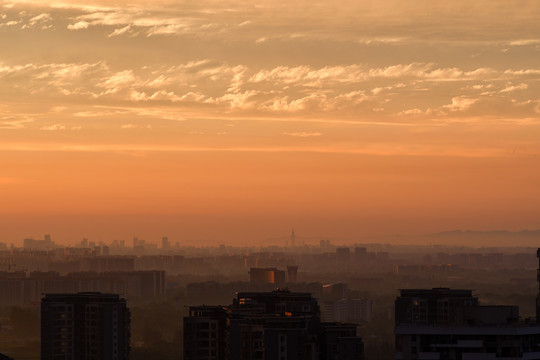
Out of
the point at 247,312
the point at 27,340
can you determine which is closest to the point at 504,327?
the point at 247,312

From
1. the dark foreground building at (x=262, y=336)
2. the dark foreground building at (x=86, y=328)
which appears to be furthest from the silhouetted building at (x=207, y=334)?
the dark foreground building at (x=86, y=328)

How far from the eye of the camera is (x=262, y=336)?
86375 mm

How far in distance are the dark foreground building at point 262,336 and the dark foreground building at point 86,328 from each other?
12270 millimetres

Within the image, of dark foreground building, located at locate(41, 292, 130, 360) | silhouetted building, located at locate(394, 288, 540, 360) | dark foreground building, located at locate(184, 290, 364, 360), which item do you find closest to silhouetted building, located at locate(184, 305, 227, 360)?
dark foreground building, located at locate(184, 290, 364, 360)

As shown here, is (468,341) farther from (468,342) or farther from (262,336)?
(262,336)

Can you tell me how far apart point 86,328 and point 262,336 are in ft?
82.7

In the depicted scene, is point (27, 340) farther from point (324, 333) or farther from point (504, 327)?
point (504, 327)

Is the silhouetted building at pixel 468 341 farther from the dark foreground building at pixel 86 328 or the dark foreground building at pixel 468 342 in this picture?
the dark foreground building at pixel 86 328

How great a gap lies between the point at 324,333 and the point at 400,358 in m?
30.6

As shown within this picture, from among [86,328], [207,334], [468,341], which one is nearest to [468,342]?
[468,341]

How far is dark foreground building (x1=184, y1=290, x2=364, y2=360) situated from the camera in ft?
278

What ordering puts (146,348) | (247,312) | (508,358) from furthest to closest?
(146,348), (247,312), (508,358)

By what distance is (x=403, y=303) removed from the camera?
122 metres

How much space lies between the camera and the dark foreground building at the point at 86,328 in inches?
4156
